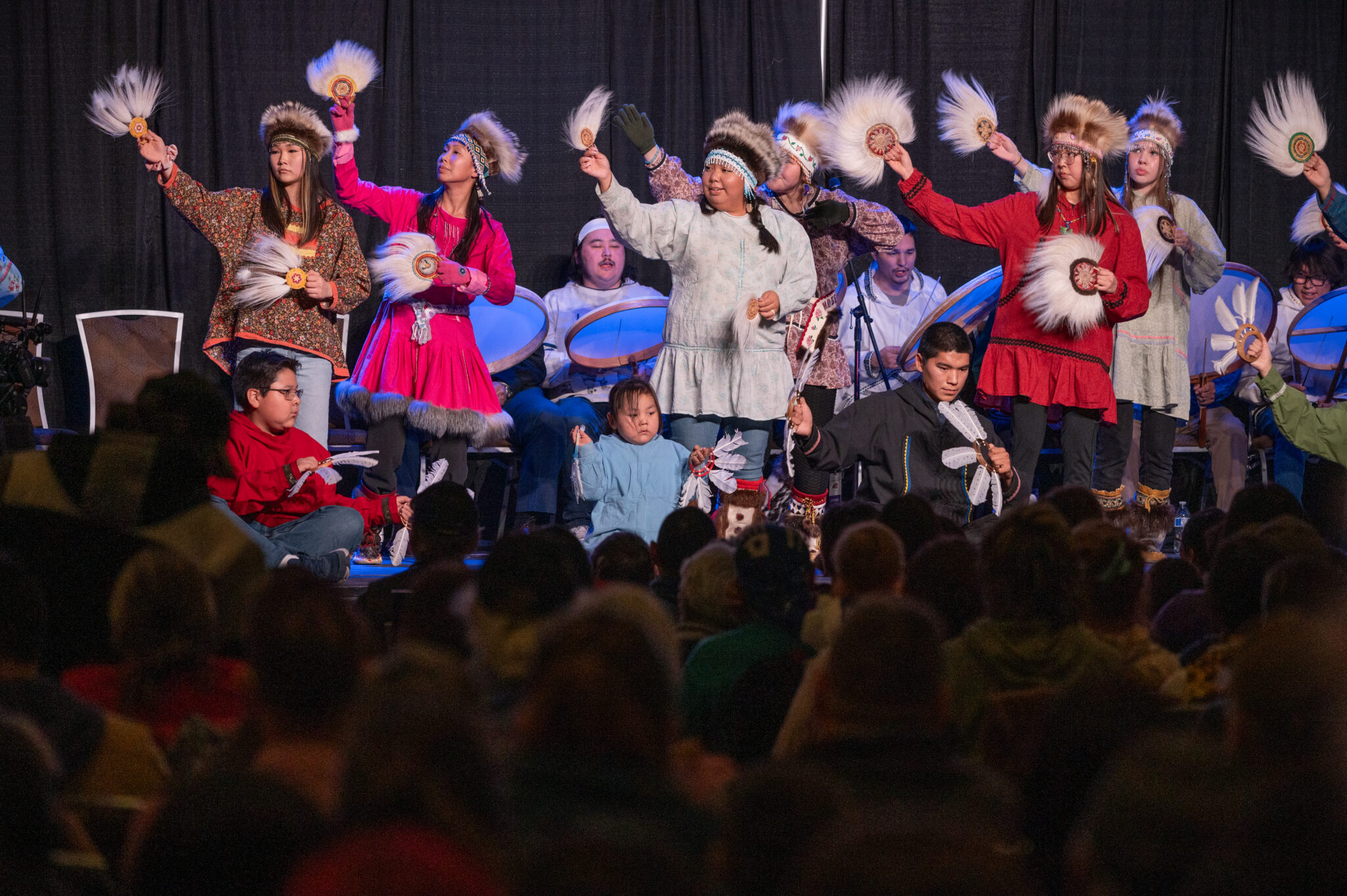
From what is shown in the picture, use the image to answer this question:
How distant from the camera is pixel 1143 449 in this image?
557 centimetres

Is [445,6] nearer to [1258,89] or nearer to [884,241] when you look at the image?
[884,241]

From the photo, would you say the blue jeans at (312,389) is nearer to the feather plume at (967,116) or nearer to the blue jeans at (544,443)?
the blue jeans at (544,443)

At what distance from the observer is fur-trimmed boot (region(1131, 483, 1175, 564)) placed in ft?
17.6

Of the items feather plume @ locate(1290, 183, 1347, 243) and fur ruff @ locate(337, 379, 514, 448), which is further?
feather plume @ locate(1290, 183, 1347, 243)

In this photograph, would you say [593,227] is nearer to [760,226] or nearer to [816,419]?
[760,226]

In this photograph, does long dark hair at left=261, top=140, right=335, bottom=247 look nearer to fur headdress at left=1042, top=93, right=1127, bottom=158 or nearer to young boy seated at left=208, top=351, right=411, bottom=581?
young boy seated at left=208, top=351, right=411, bottom=581

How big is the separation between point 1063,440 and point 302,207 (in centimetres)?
323

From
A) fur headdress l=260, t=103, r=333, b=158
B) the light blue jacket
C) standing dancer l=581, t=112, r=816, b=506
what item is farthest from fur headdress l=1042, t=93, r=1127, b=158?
fur headdress l=260, t=103, r=333, b=158

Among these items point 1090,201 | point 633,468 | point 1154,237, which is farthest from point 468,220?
point 1154,237

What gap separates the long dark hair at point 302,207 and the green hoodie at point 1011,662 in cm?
385

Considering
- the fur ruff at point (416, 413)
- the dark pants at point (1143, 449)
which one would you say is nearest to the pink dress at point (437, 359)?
the fur ruff at point (416, 413)

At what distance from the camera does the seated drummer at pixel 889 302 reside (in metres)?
6.46

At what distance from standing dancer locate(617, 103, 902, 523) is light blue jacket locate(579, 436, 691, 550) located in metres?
0.53

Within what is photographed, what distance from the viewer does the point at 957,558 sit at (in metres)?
2.66
